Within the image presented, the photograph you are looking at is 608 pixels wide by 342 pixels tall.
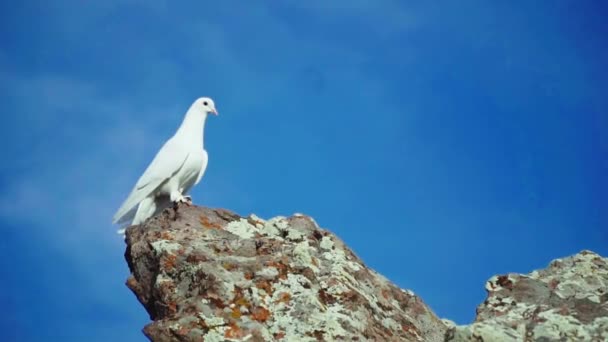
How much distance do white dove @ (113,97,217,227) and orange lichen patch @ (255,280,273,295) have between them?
407 cm

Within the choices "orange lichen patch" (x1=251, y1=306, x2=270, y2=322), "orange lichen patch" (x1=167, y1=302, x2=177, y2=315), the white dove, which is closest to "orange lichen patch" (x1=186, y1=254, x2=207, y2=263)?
"orange lichen patch" (x1=167, y1=302, x2=177, y2=315)

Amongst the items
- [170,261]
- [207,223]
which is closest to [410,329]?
[170,261]

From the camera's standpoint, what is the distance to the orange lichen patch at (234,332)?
6.18 metres

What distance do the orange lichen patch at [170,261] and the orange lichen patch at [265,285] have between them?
1.06m

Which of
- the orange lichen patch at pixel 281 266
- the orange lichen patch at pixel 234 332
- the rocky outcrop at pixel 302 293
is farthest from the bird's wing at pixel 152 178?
the orange lichen patch at pixel 234 332

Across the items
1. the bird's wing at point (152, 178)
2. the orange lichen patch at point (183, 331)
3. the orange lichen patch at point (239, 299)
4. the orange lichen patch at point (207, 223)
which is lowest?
the orange lichen patch at point (183, 331)

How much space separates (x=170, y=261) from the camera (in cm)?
729

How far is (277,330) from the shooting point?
20.4ft

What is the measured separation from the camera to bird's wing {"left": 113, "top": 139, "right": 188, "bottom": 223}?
10914mm

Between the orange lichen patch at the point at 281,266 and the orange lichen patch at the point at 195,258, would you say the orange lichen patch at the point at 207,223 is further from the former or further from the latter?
the orange lichen patch at the point at 281,266

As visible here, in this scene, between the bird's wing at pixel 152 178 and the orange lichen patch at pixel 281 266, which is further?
the bird's wing at pixel 152 178

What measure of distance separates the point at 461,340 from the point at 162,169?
282 inches

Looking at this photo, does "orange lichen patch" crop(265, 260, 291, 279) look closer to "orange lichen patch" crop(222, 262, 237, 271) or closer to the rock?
the rock

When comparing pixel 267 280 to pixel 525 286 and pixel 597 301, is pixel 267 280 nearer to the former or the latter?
pixel 525 286
